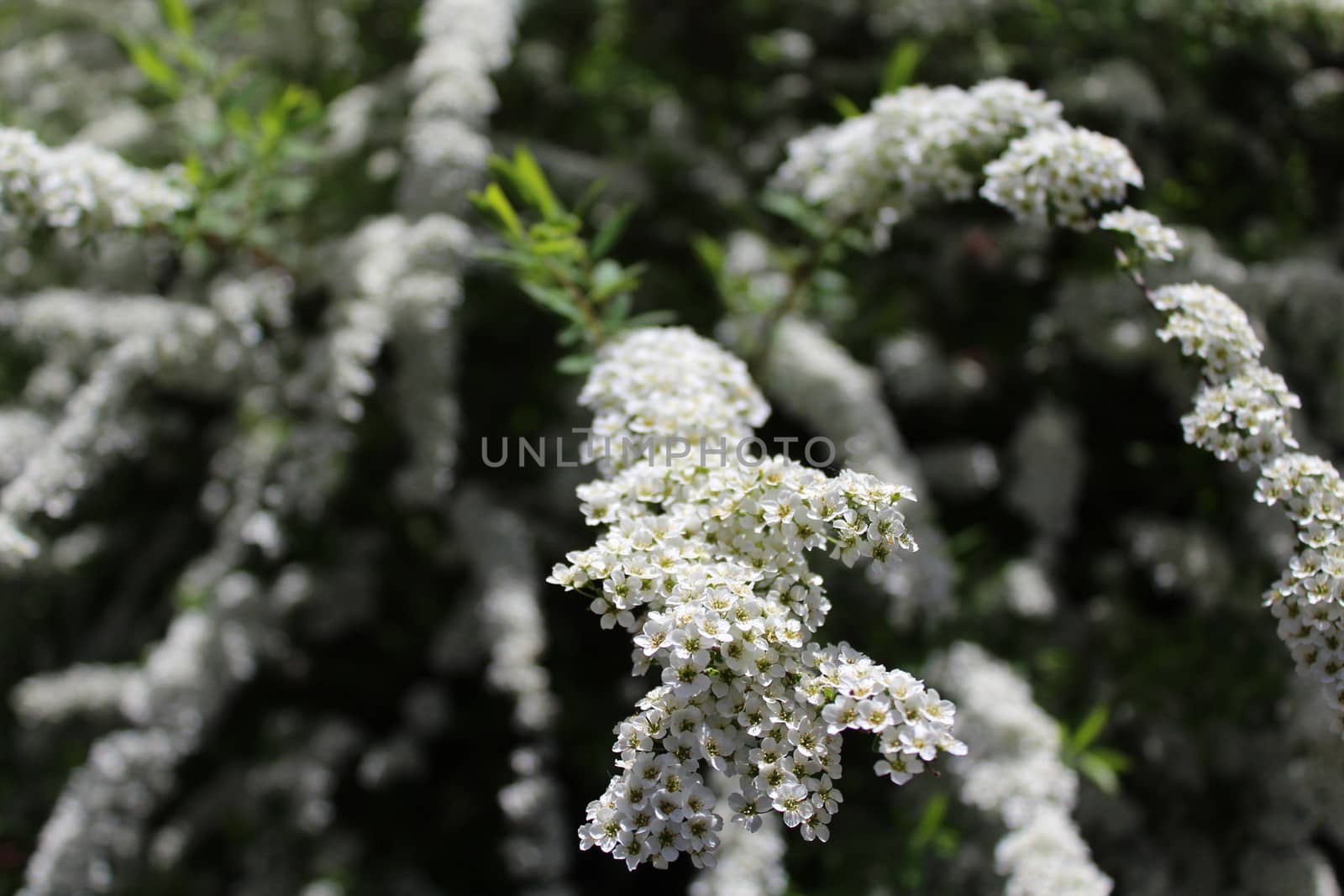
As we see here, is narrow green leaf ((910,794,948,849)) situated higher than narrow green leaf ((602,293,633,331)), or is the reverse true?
narrow green leaf ((602,293,633,331))

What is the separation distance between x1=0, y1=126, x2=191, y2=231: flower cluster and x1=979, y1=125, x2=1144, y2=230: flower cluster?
63.9 inches

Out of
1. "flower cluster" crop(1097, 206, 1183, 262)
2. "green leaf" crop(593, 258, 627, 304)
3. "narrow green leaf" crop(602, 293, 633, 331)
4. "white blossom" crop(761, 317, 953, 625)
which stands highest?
"flower cluster" crop(1097, 206, 1183, 262)

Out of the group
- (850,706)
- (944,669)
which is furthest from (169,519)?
(850,706)

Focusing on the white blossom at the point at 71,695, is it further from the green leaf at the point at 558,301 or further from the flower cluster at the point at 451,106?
the green leaf at the point at 558,301

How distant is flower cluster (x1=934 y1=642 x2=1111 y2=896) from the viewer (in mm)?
1805

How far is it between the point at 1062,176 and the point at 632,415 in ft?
2.76

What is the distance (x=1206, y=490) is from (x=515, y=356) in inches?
80.6

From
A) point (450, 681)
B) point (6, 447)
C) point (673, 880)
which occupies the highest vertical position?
point (6, 447)

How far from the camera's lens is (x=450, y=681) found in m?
2.92

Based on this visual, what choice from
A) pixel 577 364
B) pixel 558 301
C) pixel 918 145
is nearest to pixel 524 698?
pixel 577 364

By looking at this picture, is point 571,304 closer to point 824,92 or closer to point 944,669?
point 944,669

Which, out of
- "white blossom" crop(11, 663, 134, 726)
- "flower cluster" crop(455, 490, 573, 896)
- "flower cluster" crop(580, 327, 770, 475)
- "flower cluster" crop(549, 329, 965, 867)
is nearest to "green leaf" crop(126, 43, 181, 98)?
"flower cluster" crop(455, 490, 573, 896)

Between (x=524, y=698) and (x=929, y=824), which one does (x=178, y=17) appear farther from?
(x=929, y=824)

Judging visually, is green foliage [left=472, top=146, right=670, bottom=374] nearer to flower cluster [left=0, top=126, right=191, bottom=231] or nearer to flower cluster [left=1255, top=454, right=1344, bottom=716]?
flower cluster [left=0, top=126, right=191, bottom=231]
